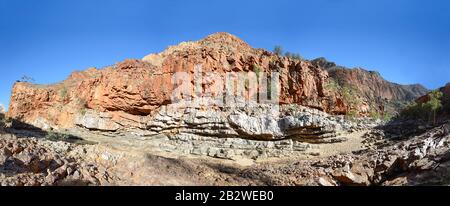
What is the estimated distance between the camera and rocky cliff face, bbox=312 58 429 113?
Answer: 43556 millimetres

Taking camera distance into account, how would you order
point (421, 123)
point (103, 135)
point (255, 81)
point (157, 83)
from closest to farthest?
point (421, 123) → point (103, 135) → point (157, 83) → point (255, 81)

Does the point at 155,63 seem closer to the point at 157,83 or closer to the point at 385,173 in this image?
the point at 157,83

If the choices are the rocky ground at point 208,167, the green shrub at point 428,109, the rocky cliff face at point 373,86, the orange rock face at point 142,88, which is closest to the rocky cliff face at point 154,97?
the orange rock face at point 142,88

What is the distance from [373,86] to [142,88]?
38.9 m

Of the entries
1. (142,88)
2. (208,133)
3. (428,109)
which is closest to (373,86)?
(428,109)

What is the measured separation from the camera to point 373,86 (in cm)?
5341

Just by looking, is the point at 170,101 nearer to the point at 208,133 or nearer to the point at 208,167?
the point at 208,133

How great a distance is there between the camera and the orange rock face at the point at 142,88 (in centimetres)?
2352

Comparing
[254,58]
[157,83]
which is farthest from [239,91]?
[157,83]

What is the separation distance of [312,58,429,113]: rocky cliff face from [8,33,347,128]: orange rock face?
1248cm

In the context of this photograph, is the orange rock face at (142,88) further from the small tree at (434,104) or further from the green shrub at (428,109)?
the small tree at (434,104)

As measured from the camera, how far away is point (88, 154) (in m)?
14.6

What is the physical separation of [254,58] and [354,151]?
490 inches

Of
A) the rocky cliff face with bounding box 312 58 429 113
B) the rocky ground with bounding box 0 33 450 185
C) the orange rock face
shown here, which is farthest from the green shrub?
the rocky cliff face with bounding box 312 58 429 113
